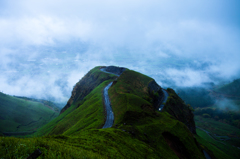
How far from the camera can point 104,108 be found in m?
64.2

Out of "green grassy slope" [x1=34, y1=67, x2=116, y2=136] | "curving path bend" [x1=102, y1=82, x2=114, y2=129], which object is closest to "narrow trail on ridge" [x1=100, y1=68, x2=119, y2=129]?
"curving path bend" [x1=102, y1=82, x2=114, y2=129]

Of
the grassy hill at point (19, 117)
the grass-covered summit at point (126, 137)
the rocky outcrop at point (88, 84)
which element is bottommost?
the grassy hill at point (19, 117)

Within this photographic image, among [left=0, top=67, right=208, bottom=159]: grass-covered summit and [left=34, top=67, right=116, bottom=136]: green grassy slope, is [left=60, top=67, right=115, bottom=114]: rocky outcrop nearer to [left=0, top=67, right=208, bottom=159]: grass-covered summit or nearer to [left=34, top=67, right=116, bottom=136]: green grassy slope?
[left=34, top=67, right=116, bottom=136]: green grassy slope

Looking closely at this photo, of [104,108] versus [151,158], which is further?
[104,108]

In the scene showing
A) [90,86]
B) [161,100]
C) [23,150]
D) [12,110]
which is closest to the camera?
[23,150]

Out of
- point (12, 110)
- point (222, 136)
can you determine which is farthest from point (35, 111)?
point (222, 136)

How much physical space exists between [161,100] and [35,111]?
188 m

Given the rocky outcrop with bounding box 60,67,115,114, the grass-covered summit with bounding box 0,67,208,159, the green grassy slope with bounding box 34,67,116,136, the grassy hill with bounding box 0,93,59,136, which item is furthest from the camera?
the grassy hill with bounding box 0,93,59,136

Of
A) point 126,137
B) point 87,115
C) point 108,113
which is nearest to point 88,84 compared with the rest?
point 87,115

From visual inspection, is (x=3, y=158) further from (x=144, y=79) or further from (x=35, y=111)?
(x=35, y=111)

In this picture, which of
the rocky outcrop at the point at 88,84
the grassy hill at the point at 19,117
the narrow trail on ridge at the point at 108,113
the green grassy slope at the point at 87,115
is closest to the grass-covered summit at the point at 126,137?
the green grassy slope at the point at 87,115

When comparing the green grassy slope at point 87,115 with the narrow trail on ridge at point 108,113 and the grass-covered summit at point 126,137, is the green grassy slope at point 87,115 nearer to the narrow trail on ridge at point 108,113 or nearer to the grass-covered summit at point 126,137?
the grass-covered summit at point 126,137

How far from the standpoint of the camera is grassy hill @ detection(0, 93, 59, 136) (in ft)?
476

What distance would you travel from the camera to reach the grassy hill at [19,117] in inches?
5713
